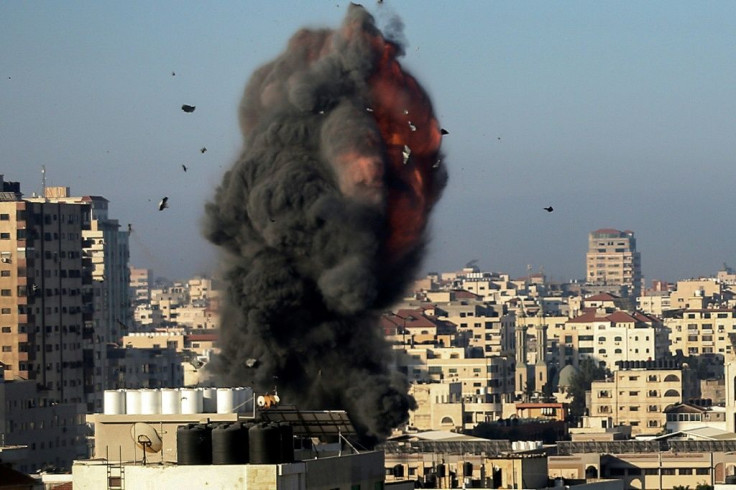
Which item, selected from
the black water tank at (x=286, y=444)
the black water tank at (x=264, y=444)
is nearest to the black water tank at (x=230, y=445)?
the black water tank at (x=264, y=444)

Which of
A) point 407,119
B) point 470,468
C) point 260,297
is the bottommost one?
point 470,468

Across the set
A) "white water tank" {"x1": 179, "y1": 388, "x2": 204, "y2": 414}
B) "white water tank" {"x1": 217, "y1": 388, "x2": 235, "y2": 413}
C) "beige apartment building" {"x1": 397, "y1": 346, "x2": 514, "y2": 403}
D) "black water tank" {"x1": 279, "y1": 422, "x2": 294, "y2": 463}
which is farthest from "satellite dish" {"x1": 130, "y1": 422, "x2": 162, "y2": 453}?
"beige apartment building" {"x1": 397, "y1": 346, "x2": 514, "y2": 403}

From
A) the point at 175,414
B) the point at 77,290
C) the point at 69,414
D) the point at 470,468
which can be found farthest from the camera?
the point at 77,290

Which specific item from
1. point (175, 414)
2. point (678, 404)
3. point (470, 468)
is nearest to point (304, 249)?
point (470, 468)

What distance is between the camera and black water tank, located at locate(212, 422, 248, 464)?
30.7 m

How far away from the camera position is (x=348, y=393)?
65.2 m

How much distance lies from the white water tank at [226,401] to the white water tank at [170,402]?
0.73m

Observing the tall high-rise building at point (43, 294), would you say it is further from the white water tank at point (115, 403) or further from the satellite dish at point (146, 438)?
the satellite dish at point (146, 438)

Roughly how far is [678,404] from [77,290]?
47452 mm

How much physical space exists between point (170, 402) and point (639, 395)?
142336 millimetres

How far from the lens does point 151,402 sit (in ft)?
122

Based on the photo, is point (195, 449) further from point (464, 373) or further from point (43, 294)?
point (464, 373)

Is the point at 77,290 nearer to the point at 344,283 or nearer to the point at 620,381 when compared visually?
the point at 620,381

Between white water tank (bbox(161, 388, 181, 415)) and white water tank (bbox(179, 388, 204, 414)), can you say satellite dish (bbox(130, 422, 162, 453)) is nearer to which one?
white water tank (bbox(161, 388, 181, 415))
